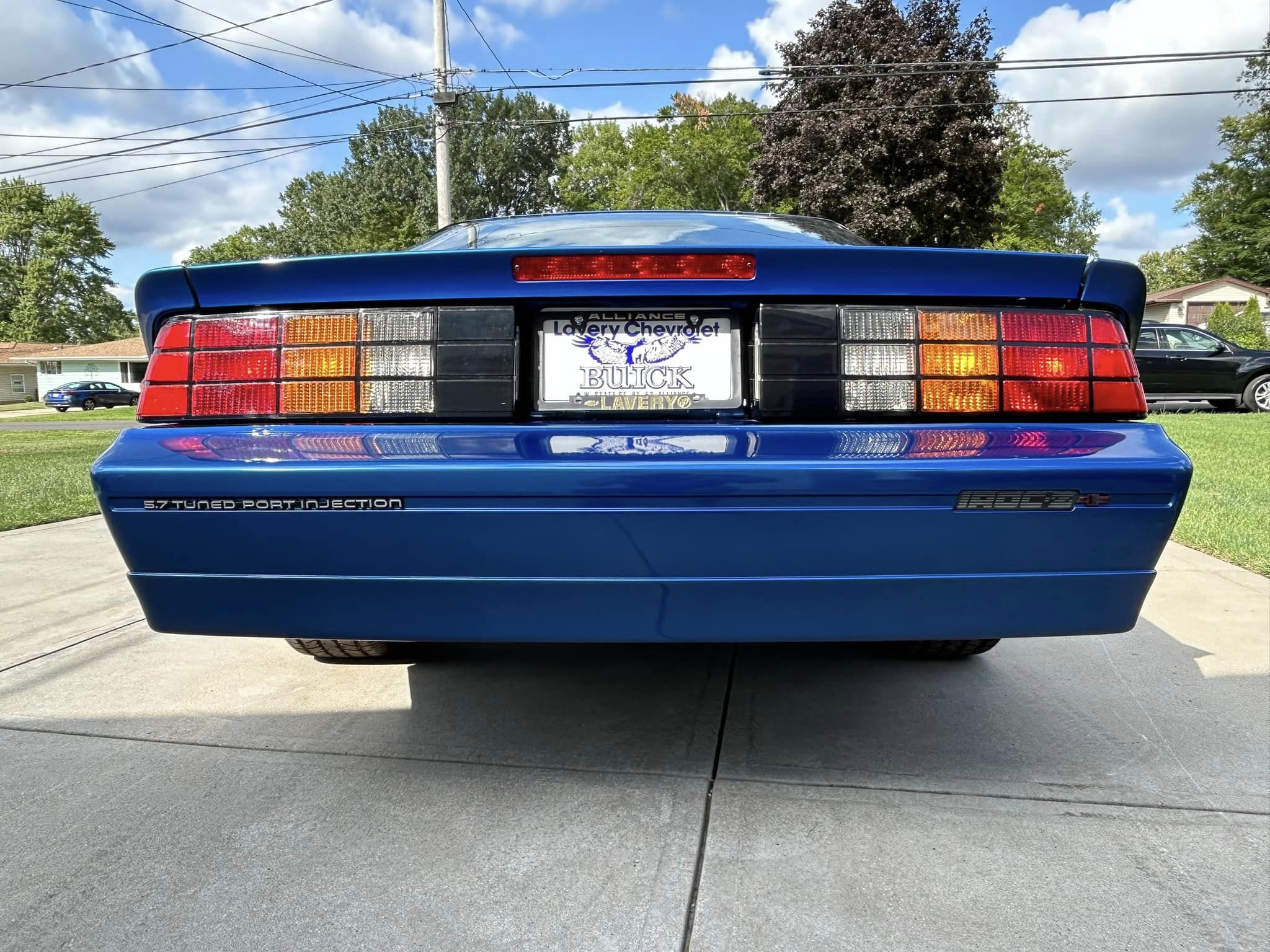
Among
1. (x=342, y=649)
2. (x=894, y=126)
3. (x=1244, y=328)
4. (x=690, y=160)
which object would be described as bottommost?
(x=342, y=649)

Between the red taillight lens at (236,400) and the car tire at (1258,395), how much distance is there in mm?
14817

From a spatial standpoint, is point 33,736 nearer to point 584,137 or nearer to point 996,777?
point 996,777

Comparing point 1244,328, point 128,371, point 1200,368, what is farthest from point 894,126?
point 128,371

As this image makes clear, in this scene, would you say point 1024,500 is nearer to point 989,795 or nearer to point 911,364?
point 911,364

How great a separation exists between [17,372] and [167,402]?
6509 cm

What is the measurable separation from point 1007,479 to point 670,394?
0.67m

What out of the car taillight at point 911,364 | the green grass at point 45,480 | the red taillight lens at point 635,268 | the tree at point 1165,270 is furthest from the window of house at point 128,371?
the tree at point 1165,270

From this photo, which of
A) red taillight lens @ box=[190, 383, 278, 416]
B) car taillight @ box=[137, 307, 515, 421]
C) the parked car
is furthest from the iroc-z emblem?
the parked car

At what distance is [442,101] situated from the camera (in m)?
15.3

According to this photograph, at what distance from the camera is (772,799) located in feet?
6.25

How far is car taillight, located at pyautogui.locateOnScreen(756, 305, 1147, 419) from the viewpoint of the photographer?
1.72 metres

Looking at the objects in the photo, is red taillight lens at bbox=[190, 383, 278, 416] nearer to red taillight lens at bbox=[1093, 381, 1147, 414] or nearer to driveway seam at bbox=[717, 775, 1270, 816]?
driveway seam at bbox=[717, 775, 1270, 816]

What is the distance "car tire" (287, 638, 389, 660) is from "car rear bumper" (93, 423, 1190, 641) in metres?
0.83

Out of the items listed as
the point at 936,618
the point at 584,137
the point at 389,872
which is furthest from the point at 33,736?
the point at 584,137
